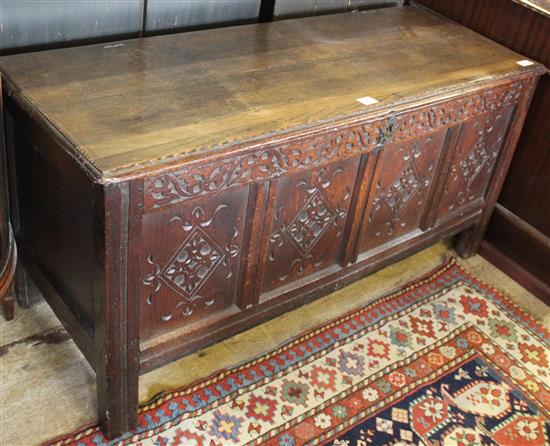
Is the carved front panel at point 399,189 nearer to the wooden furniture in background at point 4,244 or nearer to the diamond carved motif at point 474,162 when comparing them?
the diamond carved motif at point 474,162

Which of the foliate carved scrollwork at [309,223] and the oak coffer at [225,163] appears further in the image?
the foliate carved scrollwork at [309,223]

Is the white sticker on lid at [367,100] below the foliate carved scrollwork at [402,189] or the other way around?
the other way around

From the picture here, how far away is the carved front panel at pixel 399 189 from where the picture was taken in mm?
2158

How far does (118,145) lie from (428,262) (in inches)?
59.4

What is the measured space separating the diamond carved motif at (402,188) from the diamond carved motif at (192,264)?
64cm

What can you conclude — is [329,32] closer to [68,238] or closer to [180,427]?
[68,238]

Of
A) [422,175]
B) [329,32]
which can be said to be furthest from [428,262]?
[329,32]

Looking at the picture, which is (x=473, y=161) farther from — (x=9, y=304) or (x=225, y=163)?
(x=9, y=304)

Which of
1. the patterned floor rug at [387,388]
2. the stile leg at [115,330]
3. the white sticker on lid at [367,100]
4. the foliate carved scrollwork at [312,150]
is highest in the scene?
the white sticker on lid at [367,100]

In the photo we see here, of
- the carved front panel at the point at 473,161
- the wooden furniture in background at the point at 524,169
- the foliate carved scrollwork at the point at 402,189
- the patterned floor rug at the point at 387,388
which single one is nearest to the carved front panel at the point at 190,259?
the patterned floor rug at the point at 387,388

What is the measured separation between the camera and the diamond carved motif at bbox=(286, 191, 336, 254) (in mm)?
2012

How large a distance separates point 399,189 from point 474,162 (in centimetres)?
37

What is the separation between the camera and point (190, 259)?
1823 mm

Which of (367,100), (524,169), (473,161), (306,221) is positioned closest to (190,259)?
(306,221)
